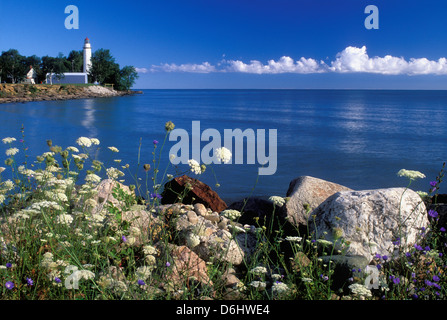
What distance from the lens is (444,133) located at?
116 feet

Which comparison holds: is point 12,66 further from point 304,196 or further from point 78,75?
point 304,196

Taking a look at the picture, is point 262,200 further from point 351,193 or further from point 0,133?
point 0,133

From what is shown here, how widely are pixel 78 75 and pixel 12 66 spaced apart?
2543 cm

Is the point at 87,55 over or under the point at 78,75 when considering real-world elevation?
over

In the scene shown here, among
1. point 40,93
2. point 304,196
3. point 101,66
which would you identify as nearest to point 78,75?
point 101,66

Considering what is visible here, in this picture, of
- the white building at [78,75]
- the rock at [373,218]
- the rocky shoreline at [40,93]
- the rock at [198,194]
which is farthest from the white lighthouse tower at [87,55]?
the rock at [373,218]

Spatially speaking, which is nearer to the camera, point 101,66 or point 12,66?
point 12,66

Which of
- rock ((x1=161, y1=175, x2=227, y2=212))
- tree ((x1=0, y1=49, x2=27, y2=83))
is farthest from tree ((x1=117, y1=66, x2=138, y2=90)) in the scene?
rock ((x1=161, y1=175, x2=227, y2=212))

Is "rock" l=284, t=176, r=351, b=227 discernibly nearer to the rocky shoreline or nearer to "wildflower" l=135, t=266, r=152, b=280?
"wildflower" l=135, t=266, r=152, b=280

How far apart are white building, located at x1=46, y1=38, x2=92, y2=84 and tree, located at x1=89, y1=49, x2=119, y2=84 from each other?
2412 mm

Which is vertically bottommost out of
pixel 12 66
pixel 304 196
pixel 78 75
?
pixel 304 196

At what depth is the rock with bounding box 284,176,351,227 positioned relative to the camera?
6855mm

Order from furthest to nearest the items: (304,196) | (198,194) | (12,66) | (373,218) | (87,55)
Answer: (87,55)
(12,66)
(198,194)
(304,196)
(373,218)

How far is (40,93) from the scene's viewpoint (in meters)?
79.4
